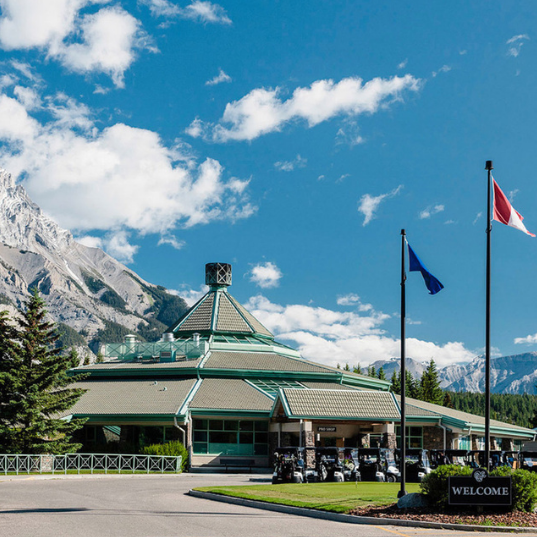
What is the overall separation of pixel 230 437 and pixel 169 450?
5.47 meters

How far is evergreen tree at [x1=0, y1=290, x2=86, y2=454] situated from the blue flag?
22.5 m

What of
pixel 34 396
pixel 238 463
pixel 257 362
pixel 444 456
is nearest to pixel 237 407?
pixel 238 463

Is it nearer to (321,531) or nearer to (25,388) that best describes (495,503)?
(321,531)

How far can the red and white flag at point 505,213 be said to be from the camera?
21516 mm

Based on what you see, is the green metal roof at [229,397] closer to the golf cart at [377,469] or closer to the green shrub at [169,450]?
the green shrub at [169,450]

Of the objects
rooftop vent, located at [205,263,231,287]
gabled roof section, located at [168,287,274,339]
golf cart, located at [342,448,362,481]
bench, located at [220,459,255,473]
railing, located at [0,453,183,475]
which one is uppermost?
rooftop vent, located at [205,263,231,287]

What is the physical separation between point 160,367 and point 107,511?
32883mm

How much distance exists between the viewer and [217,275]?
65625mm

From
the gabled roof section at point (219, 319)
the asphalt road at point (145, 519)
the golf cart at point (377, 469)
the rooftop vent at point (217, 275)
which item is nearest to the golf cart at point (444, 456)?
the golf cart at point (377, 469)

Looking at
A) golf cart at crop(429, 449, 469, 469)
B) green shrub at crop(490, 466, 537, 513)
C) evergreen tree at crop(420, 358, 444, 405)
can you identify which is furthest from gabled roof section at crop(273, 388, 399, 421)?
evergreen tree at crop(420, 358, 444, 405)

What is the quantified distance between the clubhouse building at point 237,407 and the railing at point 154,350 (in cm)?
8

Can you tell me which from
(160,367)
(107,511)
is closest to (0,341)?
(160,367)

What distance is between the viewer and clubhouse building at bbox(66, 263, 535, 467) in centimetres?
4547

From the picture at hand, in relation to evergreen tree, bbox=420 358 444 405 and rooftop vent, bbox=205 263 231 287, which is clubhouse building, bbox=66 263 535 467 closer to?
rooftop vent, bbox=205 263 231 287
